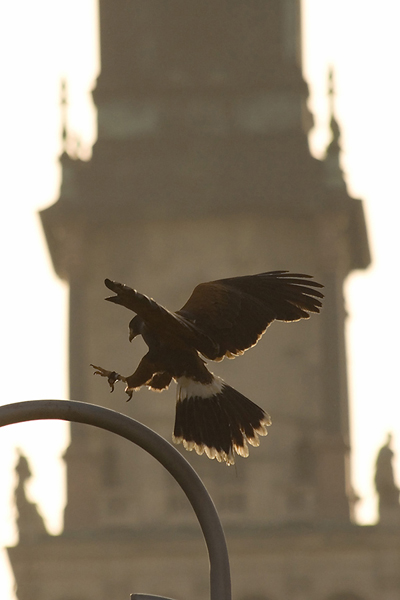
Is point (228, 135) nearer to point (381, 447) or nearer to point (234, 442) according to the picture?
point (381, 447)

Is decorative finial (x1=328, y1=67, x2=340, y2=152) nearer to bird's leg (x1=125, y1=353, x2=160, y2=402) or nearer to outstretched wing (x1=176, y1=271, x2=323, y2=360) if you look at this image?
outstretched wing (x1=176, y1=271, x2=323, y2=360)

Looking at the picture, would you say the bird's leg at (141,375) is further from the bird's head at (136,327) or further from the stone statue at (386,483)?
the stone statue at (386,483)

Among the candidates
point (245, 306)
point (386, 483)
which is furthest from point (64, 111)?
point (245, 306)

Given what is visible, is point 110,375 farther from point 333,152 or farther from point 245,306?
point 333,152

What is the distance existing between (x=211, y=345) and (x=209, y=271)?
6565 cm

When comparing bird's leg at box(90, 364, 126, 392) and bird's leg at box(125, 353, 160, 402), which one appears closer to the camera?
bird's leg at box(90, 364, 126, 392)

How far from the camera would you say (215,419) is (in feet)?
24.8

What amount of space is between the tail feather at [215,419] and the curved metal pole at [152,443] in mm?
276

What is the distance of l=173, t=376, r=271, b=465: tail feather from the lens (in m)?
7.43

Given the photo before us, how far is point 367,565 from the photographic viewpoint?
65.8 meters

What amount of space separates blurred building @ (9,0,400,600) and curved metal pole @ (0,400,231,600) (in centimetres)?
5793

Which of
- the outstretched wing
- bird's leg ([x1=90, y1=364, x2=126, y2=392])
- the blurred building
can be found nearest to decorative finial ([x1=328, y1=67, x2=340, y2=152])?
the blurred building

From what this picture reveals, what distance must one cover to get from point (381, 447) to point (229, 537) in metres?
6.07

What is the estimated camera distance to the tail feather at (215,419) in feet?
24.4
